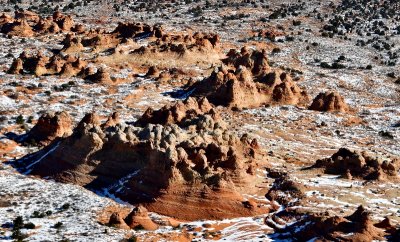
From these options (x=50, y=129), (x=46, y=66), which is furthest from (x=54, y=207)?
(x=46, y=66)

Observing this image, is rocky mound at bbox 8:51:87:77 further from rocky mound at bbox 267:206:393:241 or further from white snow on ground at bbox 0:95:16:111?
rocky mound at bbox 267:206:393:241

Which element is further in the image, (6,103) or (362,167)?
(6,103)

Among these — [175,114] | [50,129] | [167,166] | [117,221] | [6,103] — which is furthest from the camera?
[6,103]

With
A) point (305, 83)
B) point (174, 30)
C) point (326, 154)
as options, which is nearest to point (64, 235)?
point (326, 154)

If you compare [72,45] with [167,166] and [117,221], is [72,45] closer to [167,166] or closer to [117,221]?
[167,166]

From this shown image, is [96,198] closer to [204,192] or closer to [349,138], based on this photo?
[204,192]

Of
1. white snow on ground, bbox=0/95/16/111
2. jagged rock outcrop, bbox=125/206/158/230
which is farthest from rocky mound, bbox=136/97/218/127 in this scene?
white snow on ground, bbox=0/95/16/111
